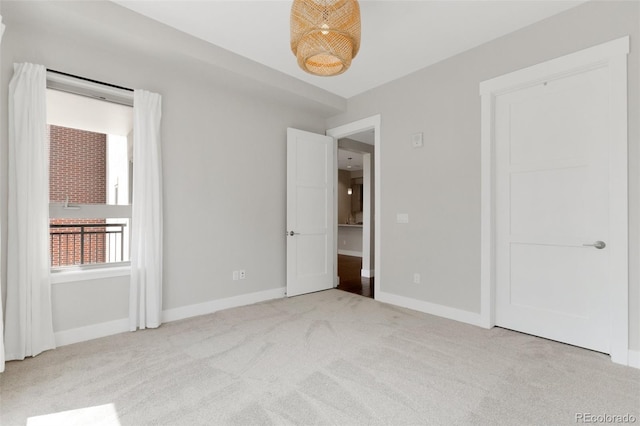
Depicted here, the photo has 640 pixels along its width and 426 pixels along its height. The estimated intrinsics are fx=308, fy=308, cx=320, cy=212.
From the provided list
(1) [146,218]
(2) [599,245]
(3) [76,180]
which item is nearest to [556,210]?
(2) [599,245]

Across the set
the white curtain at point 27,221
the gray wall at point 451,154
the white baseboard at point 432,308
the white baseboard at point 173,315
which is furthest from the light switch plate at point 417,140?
the white curtain at point 27,221

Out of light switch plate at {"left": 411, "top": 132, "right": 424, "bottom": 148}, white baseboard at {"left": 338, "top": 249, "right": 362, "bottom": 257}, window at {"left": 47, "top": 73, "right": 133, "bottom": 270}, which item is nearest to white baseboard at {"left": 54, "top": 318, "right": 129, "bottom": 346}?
window at {"left": 47, "top": 73, "right": 133, "bottom": 270}

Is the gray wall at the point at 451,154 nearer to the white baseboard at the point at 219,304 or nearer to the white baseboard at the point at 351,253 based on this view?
the white baseboard at the point at 219,304

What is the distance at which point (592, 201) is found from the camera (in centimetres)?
260

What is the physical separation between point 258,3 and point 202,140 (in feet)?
5.34

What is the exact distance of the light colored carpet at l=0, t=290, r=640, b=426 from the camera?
1766 millimetres

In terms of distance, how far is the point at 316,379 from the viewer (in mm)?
2137

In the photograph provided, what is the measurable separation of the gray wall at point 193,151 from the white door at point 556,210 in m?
2.66

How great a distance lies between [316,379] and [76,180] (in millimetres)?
2812

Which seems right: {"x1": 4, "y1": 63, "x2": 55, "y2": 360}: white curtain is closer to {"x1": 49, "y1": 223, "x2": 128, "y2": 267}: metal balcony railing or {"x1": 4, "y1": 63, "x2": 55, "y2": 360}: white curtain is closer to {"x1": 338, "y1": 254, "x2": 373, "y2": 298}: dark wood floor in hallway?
{"x1": 49, "y1": 223, "x2": 128, "y2": 267}: metal balcony railing

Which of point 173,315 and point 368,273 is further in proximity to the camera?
point 368,273

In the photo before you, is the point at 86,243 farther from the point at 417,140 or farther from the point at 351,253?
the point at 351,253


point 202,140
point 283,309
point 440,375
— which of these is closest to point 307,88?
point 202,140

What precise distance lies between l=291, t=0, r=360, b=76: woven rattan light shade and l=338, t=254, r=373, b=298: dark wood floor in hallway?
3321 mm
